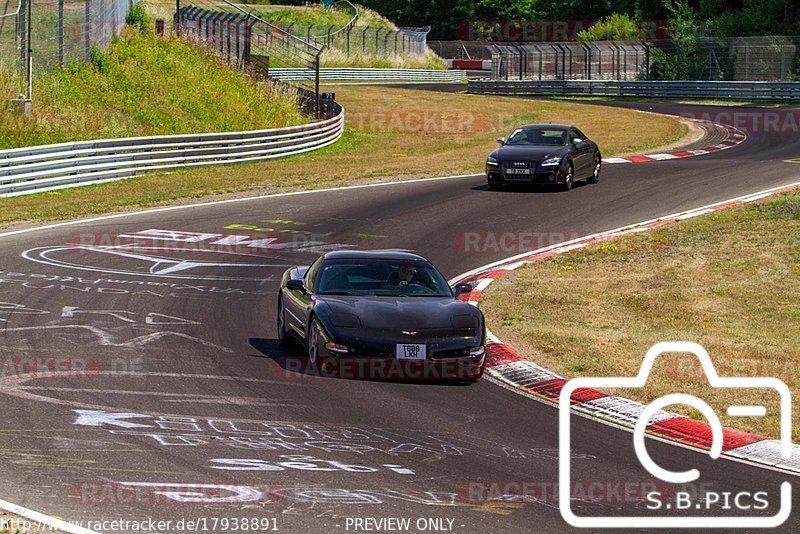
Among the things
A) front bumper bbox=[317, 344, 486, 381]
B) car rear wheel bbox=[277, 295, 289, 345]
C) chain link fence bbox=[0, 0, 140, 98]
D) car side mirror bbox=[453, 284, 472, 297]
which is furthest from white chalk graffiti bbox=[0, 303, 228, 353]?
chain link fence bbox=[0, 0, 140, 98]

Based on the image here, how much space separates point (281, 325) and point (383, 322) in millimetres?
2034

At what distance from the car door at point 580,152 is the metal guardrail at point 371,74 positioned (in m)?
47.6

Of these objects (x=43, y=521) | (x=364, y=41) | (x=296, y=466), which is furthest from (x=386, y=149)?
(x=364, y=41)

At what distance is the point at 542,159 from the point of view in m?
28.1

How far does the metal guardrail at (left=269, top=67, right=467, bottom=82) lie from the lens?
257 feet

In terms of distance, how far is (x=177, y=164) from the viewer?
33188mm

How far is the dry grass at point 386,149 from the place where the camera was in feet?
90.6

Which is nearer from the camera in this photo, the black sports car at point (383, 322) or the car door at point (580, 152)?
the black sports car at point (383, 322)

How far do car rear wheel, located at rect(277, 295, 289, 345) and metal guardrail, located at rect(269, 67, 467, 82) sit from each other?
6191 cm

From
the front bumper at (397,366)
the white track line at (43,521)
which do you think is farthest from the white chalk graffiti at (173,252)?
the white track line at (43,521)

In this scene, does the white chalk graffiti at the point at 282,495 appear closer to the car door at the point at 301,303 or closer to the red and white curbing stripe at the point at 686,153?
the car door at the point at 301,303

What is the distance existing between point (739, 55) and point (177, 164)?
40.5m

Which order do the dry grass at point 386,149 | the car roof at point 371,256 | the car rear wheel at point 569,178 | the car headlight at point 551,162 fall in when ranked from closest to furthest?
the car roof at point 371,256
the dry grass at point 386,149
the car headlight at point 551,162
the car rear wheel at point 569,178

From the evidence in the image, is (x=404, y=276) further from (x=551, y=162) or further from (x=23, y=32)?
(x=23, y=32)
